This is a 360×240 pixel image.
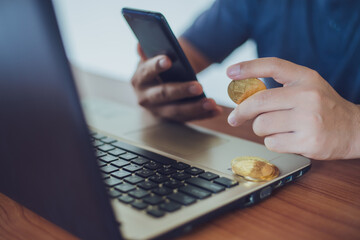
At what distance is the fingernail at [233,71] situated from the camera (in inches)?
20.5

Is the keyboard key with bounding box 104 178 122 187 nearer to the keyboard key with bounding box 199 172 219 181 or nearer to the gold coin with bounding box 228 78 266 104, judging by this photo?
the keyboard key with bounding box 199 172 219 181

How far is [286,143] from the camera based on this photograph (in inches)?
20.5

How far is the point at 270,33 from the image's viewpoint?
111 centimetres

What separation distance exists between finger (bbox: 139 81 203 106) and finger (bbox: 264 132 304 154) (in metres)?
0.25

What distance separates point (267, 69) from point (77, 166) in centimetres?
32

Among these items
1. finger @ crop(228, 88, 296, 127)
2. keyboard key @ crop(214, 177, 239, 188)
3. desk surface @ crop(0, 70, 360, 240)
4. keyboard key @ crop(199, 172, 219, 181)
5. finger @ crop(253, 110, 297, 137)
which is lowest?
desk surface @ crop(0, 70, 360, 240)

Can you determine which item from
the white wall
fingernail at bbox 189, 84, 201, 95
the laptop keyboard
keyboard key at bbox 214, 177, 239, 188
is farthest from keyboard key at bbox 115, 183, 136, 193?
the white wall

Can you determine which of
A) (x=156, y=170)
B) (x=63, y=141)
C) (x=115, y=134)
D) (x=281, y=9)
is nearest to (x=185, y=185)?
(x=156, y=170)

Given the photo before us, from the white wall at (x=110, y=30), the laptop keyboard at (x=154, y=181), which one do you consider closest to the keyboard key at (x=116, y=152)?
the laptop keyboard at (x=154, y=181)

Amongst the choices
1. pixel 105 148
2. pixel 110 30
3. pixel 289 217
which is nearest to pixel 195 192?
pixel 289 217

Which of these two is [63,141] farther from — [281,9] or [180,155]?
[281,9]

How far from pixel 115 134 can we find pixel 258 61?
34cm

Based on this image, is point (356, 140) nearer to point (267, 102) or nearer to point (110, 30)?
point (267, 102)

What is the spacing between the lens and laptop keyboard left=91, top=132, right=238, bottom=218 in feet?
1.38
